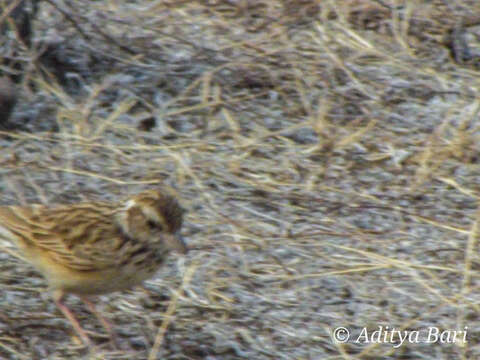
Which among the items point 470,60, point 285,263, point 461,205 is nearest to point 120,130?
point 285,263

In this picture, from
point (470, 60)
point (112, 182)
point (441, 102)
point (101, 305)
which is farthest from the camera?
point (470, 60)

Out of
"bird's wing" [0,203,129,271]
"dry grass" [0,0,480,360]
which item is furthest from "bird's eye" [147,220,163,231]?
"dry grass" [0,0,480,360]

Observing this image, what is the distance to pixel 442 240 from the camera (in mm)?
5875

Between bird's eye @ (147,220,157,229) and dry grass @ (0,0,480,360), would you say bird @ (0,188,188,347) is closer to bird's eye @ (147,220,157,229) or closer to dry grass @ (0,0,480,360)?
bird's eye @ (147,220,157,229)

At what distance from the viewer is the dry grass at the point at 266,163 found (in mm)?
5168

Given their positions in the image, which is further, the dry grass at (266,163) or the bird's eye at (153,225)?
the dry grass at (266,163)

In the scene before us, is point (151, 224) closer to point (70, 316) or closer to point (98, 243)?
point (98, 243)

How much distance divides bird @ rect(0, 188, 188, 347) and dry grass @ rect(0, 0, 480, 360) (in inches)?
8.9

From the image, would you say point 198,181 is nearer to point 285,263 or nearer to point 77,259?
point 285,263

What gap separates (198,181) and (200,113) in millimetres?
843

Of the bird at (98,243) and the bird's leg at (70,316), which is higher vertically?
the bird at (98,243)

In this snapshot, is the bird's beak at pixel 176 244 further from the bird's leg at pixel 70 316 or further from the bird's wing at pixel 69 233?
the bird's leg at pixel 70 316

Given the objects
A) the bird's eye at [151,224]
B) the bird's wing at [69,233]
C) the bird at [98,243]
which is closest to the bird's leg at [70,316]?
the bird at [98,243]

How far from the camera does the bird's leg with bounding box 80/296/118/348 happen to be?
488 cm
